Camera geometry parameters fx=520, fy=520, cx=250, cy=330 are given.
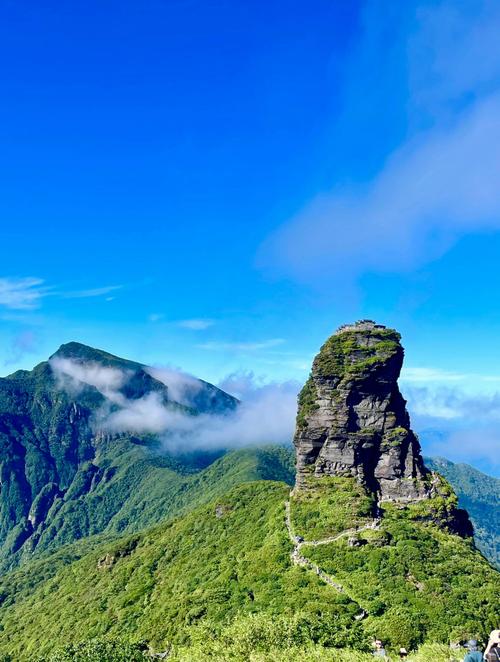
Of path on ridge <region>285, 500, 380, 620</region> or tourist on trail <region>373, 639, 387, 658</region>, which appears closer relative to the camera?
tourist on trail <region>373, 639, 387, 658</region>

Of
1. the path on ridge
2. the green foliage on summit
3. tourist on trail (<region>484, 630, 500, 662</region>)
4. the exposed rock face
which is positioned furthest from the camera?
the green foliage on summit

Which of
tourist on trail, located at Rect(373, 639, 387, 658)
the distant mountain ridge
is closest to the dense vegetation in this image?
the distant mountain ridge

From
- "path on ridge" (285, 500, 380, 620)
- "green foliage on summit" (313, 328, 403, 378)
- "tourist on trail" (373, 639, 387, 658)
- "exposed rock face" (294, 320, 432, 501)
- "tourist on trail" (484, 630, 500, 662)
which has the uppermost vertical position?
"green foliage on summit" (313, 328, 403, 378)

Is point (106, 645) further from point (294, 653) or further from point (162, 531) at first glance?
point (162, 531)

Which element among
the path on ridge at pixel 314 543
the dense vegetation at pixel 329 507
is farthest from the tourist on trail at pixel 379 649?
the dense vegetation at pixel 329 507

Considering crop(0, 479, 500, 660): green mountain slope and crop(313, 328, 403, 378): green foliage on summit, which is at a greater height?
crop(313, 328, 403, 378): green foliage on summit

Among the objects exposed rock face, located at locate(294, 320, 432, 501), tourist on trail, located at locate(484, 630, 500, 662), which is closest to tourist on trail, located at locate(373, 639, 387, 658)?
exposed rock face, located at locate(294, 320, 432, 501)

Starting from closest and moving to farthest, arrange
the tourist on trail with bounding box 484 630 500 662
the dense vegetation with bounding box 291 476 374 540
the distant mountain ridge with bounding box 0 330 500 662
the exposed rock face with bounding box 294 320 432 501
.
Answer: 1. the tourist on trail with bounding box 484 630 500 662
2. the distant mountain ridge with bounding box 0 330 500 662
3. the dense vegetation with bounding box 291 476 374 540
4. the exposed rock face with bounding box 294 320 432 501

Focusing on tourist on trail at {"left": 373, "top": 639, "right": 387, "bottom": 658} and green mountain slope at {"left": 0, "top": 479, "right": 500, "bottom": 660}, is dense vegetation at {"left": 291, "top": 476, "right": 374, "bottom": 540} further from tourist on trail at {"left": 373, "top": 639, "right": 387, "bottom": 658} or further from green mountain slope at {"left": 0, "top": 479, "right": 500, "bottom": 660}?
tourist on trail at {"left": 373, "top": 639, "right": 387, "bottom": 658}
